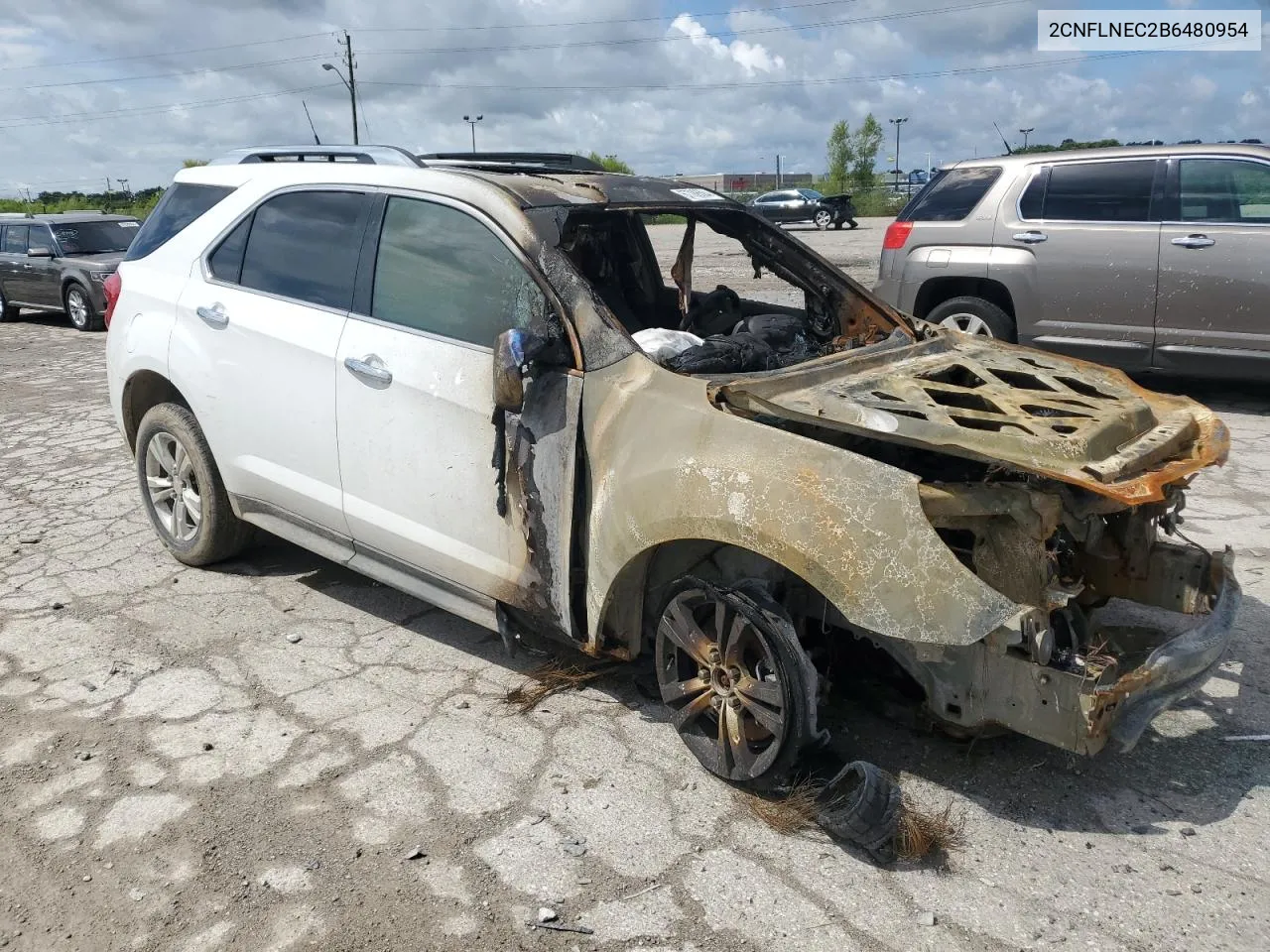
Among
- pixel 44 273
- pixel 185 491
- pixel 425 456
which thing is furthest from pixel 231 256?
pixel 44 273

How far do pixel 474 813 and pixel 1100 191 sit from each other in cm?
665

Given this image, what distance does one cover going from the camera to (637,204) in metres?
3.81

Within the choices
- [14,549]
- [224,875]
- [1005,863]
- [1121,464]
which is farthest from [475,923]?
[14,549]

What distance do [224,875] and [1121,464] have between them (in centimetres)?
264

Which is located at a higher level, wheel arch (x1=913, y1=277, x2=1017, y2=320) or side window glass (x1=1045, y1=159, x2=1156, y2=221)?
side window glass (x1=1045, y1=159, x2=1156, y2=221)

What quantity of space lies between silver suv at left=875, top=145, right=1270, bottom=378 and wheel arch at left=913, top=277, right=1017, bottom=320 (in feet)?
0.04

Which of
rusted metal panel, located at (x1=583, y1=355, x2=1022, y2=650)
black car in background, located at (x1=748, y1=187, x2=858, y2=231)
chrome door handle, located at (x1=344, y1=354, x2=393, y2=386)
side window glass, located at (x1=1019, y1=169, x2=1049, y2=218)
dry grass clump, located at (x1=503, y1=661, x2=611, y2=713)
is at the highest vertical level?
black car in background, located at (x1=748, y1=187, x2=858, y2=231)

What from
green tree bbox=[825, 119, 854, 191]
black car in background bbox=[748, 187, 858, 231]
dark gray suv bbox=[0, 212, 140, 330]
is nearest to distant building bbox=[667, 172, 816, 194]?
green tree bbox=[825, 119, 854, 191]

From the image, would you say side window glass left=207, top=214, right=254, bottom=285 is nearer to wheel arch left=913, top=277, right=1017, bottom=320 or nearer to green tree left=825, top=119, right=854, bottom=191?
wheel arch left=913, top=277, right=1017, bottom=320

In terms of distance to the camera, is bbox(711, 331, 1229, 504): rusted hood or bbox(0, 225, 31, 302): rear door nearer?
bbox(711, 331, 1229, 504): rusted hood

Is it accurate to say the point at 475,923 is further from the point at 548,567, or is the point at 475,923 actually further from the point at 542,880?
the point at 548,567

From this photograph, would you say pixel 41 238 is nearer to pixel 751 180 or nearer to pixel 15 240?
pixel 15 240

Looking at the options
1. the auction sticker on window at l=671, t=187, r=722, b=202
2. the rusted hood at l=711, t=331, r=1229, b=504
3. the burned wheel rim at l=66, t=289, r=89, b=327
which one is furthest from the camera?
the burned wheel rim at l=66, t=289, r=89, b=327

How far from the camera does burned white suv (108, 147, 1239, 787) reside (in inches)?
106
